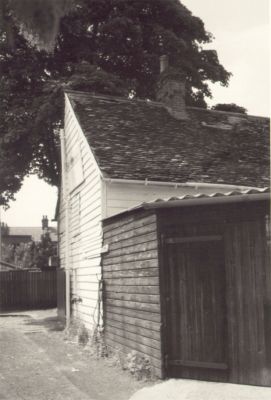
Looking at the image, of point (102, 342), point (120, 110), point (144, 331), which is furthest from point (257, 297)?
point (120, 110)

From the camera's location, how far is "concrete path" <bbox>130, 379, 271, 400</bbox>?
24.6 feet

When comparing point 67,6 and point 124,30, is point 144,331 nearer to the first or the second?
point 67,6

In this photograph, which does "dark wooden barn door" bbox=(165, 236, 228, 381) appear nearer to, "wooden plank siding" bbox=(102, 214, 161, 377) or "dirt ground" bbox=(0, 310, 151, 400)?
"wooden plank siding" bbox=(102, 214, 161, 377)

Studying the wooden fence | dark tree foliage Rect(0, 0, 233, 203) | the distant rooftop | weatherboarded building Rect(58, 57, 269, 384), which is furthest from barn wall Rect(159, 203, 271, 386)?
the distant rooftop

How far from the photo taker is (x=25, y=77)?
25203 millimetres

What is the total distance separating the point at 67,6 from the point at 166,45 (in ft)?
73.8

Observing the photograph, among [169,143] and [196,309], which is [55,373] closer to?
[196,309]

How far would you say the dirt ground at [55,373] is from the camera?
27.3 ft

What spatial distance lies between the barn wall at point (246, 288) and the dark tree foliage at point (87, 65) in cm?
1545

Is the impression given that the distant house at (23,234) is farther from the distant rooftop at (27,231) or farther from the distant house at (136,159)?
the distant house at (136,159)

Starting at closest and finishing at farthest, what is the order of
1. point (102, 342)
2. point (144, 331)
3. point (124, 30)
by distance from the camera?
point (144, 331) < point (102, 342) < point (124, 30)

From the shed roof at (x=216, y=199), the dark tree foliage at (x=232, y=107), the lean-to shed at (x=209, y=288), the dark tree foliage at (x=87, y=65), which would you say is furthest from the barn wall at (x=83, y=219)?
the dark tree foliage at (x=232, y=107)

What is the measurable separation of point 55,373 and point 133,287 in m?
2.16

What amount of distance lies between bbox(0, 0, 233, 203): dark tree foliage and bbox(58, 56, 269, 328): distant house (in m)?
5.99
